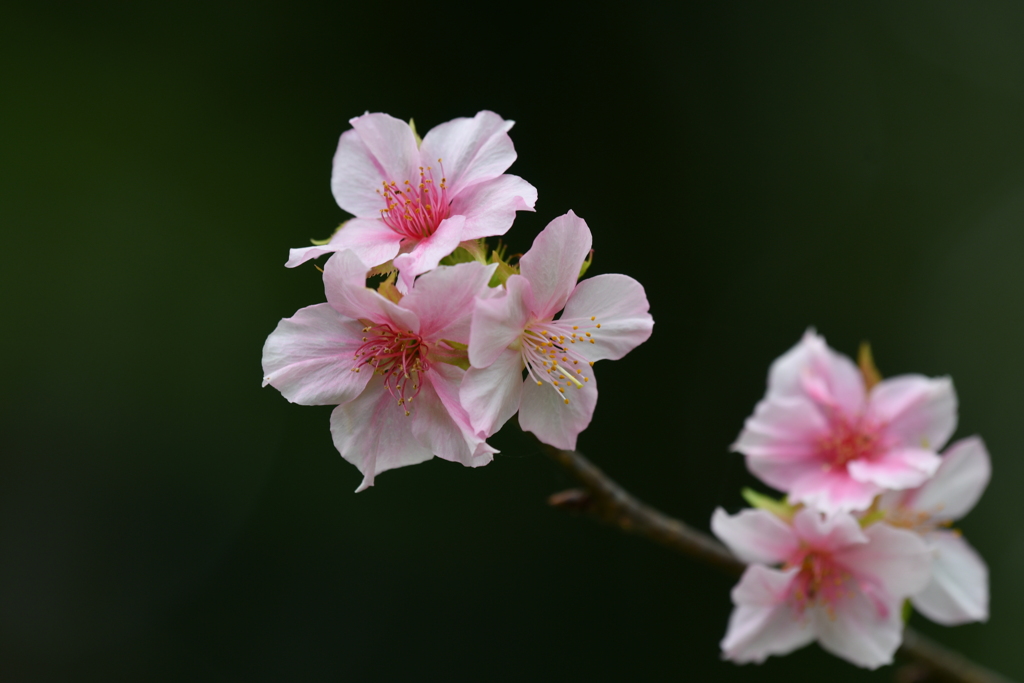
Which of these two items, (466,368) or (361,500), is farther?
(361,500)

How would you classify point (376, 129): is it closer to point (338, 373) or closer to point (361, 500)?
point (338, 373)

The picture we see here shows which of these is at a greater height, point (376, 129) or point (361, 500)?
point (376, 129)

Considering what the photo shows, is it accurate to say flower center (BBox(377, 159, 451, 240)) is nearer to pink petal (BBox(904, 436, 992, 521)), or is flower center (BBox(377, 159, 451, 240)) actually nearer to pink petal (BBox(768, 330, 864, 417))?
pink petal (BBox(768, 330, 864, 417))

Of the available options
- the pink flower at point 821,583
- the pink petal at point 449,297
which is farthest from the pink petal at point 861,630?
the pink petal at point 449,297

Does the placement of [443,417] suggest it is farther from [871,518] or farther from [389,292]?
[871,518]

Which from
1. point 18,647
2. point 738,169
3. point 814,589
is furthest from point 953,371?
point 18,647

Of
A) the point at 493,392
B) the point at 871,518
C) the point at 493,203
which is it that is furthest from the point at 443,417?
the point at 871,518

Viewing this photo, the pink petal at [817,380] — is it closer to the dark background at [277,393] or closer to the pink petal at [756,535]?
the pink petal at [756,535]
